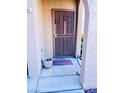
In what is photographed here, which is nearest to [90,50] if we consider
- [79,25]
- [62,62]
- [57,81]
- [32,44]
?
[57,81]

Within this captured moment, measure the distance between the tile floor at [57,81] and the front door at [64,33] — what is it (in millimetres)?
1403

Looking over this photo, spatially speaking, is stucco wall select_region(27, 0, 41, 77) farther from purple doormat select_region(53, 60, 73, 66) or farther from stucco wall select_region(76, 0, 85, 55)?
stucco wall select_region(76, 0, 85, 55)

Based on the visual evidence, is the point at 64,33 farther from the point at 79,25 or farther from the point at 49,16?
the point at 49,16

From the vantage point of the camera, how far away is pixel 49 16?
691cm

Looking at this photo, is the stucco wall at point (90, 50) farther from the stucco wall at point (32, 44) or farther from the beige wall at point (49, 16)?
the beige wall at point (49, 16)

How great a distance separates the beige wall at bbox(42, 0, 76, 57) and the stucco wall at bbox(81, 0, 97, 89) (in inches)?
122

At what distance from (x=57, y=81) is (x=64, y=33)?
3.00m

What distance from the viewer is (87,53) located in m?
4.00

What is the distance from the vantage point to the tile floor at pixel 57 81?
408 cm

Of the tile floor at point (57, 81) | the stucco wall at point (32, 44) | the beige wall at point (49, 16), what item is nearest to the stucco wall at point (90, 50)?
the tile floor at point (57, 81)

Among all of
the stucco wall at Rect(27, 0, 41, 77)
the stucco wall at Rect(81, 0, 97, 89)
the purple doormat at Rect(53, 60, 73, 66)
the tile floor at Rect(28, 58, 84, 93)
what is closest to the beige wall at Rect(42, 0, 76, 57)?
the purple doormat at Rect(53, 60, 73, 66)
